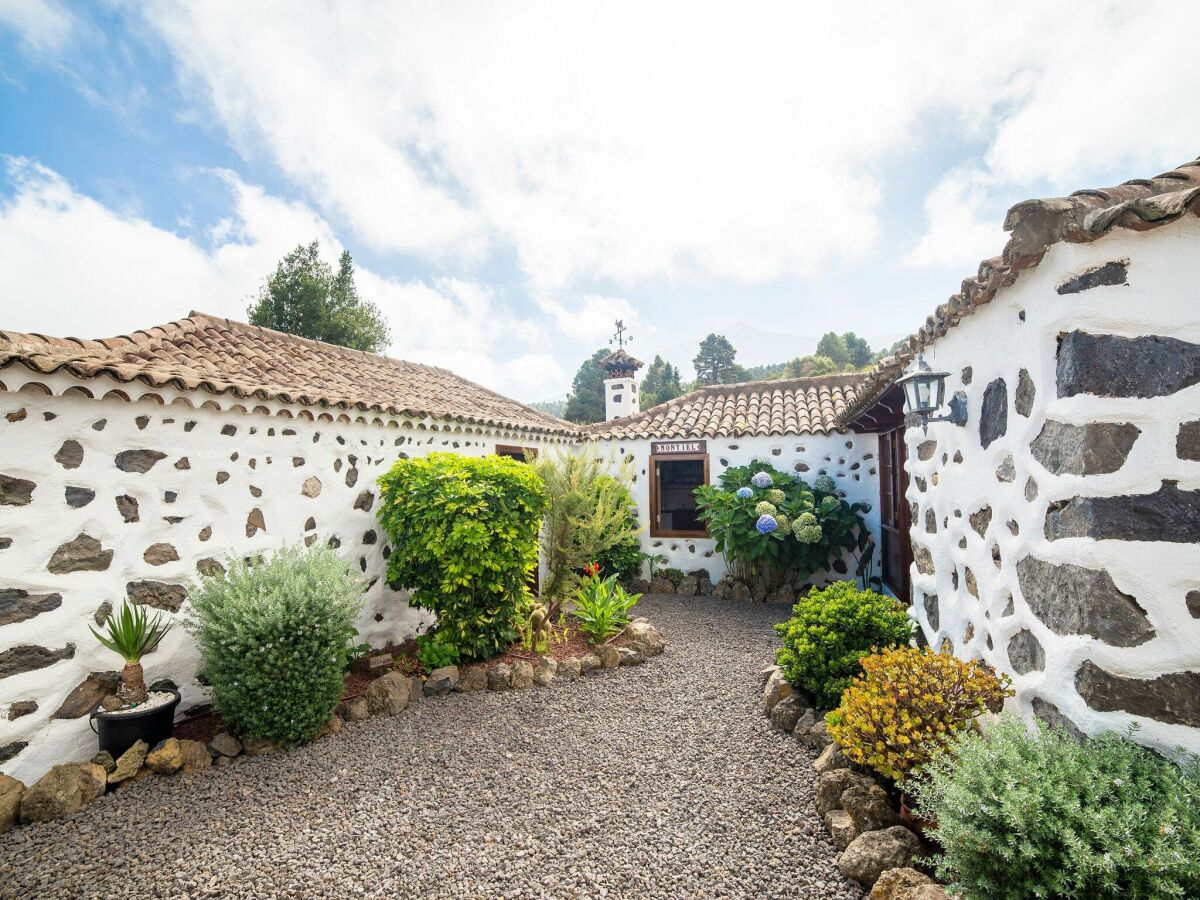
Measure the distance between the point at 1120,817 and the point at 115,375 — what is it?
5450 mm

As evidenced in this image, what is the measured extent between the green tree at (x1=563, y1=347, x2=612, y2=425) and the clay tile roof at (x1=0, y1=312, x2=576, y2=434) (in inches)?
777

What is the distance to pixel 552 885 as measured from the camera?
2.53 meters

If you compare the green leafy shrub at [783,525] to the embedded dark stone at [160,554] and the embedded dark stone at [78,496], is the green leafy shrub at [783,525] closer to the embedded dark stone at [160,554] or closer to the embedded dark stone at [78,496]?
the embedded dark stone at [160,554]

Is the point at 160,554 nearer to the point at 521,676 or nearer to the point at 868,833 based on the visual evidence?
the point at 521,676

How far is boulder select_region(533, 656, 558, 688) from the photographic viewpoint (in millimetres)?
4945

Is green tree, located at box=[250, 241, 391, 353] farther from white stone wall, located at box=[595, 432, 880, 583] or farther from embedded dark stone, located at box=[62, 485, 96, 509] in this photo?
embedded dark stone, located at box=[62, 485, 96, 509]

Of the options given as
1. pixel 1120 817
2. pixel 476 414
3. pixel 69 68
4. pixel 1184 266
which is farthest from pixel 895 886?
pixel 69 68

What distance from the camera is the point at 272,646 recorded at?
3.69 meters

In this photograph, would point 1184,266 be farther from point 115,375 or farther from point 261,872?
point 115,375

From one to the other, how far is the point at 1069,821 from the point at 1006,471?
5.28 feet

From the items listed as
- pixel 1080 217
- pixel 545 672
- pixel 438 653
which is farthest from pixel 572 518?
pixel 1080 217

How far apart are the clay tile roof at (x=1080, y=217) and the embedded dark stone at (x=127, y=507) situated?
5.51 metres

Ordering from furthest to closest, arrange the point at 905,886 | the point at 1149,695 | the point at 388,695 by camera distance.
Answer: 1. the point at 388,695
2. the point at 905,886
3. the point at 1149,695

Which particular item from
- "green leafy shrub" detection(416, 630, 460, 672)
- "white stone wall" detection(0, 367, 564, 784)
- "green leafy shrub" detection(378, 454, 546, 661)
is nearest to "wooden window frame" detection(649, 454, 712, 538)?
"green leafy shrub" detection(378, 454, 546, 661)
